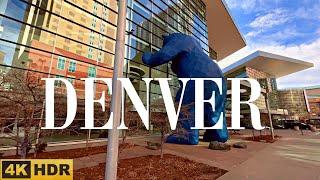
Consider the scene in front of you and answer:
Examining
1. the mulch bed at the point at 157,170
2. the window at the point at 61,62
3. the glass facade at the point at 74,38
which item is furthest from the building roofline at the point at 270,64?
the mulch bed at the point at 157,170

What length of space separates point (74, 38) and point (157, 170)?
11540 millimetres

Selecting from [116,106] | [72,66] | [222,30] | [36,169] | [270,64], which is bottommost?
[36,169]

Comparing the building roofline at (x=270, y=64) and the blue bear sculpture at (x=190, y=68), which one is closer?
the blue bear sculpture at (x=190, y=68)

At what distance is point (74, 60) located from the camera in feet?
53.8

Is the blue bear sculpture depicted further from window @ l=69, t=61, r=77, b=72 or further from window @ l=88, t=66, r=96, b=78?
window @ l=69, t=61, r=77, b=72

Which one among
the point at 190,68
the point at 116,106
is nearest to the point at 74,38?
the point at 190,68

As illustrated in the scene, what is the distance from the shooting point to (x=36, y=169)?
4039 mm

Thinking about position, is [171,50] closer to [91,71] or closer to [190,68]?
[190,68]

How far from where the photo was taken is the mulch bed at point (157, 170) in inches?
292

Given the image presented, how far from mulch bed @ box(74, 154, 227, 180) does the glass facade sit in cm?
644

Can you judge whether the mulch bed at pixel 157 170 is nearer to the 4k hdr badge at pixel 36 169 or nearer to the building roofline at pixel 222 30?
the 4k hdr badge at pixel 36 169

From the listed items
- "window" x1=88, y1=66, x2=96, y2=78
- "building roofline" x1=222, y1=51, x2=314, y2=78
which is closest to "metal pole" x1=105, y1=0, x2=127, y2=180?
"window" x1=88, y1=66, x2=96, y2=78

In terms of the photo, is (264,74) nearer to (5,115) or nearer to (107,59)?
(107,59)

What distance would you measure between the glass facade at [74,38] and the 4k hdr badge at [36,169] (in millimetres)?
8765
